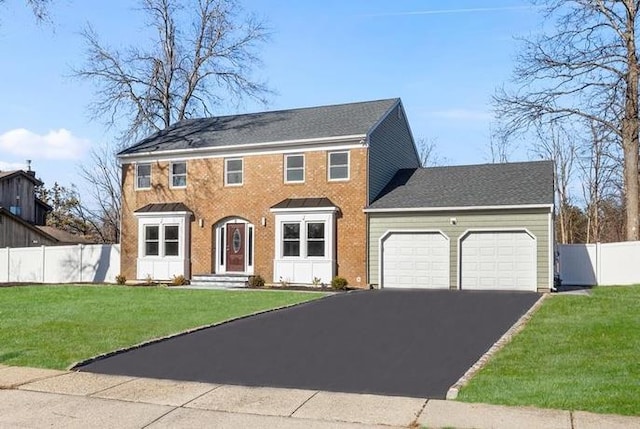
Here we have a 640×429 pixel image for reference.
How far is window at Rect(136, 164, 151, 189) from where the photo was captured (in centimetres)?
2608

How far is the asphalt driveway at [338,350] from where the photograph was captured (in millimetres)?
7820

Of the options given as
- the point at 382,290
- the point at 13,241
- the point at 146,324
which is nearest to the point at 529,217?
the point at 382,290

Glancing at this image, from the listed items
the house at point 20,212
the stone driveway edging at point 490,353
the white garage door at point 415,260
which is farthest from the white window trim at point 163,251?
the house at point 20,212

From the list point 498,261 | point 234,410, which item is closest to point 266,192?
point 498,261

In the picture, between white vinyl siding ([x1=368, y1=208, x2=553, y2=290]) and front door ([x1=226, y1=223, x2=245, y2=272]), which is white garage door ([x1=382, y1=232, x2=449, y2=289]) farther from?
front door ([x1=226, y1=223, x2=245, y2=272])

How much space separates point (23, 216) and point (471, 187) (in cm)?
3614

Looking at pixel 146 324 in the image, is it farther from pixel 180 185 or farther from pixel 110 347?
pixel 180 185

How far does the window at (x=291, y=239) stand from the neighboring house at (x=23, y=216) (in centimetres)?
2159

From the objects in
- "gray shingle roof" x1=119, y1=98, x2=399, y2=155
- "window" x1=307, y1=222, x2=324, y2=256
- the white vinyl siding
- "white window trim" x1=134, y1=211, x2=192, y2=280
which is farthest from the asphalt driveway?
"white window trim" x1=134, y1=211, x2=192, y2=280

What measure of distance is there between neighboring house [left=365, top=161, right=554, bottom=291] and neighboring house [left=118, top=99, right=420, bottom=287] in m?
1.02

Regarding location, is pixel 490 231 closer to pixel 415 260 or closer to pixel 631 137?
pixel 415 260

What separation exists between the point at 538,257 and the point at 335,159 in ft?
27.1

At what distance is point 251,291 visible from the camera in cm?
2041

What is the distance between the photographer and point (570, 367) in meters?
7.97
